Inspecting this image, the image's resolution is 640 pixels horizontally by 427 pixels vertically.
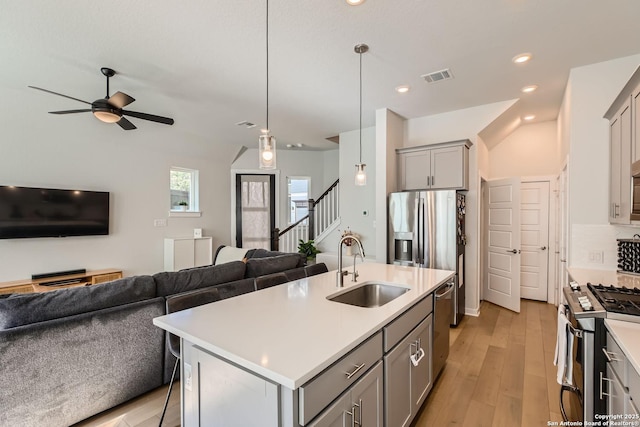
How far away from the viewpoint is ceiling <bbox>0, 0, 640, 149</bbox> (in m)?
2.28

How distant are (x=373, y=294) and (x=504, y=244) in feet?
10.7

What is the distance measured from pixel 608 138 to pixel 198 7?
3895mm

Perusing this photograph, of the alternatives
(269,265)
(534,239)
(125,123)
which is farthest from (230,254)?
(534,239)

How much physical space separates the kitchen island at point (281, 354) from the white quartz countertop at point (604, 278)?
1674 millimetres

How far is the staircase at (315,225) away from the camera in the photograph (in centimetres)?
668

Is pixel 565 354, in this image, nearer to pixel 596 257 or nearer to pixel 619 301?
pixel 619 301

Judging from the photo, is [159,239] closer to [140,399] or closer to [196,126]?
[196,126]

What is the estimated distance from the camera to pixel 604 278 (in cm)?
254

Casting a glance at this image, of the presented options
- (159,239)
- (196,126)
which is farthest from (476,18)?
(159,239)

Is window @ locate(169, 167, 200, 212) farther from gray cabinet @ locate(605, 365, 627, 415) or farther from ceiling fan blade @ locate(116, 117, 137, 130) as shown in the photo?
gray cabinet @ locate(605, 365, 627, 415)

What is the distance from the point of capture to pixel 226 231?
23.2 ft

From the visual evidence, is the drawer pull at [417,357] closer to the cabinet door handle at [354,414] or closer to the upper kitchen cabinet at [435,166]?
the cabinet door handle at [354,414]

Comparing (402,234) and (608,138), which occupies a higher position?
(608,138)

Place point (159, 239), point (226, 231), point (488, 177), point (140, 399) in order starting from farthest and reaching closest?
point (226, 231) < point (159, 239) < point (488, 177) < point (140, 399)
